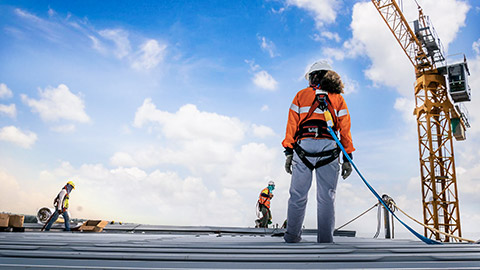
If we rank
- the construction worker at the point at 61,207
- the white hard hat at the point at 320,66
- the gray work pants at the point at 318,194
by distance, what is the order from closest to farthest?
the gray work pants at the point at 318,194 → the white hard hat at the point at 320,66 → the construction worker at the point at 61,207

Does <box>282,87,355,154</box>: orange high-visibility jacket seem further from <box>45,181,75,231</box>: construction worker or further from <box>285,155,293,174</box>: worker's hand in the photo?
<box>45,181,75,231</box>: construction worker

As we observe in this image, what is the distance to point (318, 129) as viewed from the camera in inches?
151

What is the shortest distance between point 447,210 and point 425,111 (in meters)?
7.84

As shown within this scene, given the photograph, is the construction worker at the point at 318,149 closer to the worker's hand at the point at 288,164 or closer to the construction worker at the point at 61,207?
the worker's hand at the point at 288,164

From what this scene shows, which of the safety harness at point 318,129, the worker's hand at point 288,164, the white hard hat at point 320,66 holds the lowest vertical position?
the worker's hand at point 288,164

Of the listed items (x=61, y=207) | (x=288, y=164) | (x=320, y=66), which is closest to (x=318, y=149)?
(x=288, y=164)

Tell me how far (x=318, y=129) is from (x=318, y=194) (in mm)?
665

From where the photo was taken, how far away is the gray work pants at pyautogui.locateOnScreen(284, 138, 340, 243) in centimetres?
376

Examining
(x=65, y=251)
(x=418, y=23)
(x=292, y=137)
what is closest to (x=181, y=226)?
(x=292, y=137)

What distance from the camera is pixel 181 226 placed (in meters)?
11.5

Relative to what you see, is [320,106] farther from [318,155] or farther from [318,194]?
[318,194]

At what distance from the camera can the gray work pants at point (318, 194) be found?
12.3ft

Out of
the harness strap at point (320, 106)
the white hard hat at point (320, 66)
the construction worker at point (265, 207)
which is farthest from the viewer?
the construction worker at point (265, 207)

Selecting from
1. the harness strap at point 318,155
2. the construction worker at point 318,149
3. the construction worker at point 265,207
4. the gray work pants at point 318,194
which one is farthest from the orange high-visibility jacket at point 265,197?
the harness strap at point 318,155
